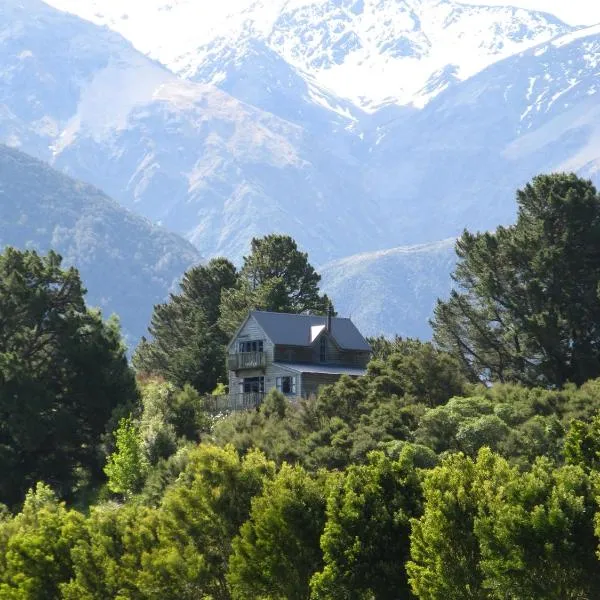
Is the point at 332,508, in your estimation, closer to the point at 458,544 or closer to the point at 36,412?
the point at 458,544

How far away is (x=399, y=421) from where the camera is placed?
7312 centimetres

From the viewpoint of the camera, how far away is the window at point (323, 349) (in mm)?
102000

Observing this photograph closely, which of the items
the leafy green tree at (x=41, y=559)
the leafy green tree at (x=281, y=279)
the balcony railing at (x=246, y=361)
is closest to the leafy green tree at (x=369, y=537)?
the leafy green tree at (x=41, y=559)

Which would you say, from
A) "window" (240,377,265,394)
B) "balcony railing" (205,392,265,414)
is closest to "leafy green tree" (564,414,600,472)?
"balcony railing" (205,392,265,414)

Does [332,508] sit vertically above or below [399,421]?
below

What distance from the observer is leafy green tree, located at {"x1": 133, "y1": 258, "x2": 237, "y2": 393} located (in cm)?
10700

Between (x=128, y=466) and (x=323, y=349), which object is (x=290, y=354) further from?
(x=128, y=466)

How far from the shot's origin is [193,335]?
114 m

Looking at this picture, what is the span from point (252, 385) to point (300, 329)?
5.62 metres

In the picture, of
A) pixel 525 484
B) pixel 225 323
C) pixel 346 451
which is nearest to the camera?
pixel 525 484

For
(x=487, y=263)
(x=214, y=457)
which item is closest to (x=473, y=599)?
(x=214, y=457)

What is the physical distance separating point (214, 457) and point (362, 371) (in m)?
42.3

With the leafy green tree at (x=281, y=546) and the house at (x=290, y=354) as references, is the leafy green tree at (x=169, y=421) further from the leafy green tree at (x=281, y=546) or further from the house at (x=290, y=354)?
the leafy green tree at (x=281, y=546)

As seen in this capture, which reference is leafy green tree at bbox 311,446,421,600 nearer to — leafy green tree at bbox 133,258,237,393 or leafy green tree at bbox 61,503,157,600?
leafy green tree at bbox 61,503,157,600
